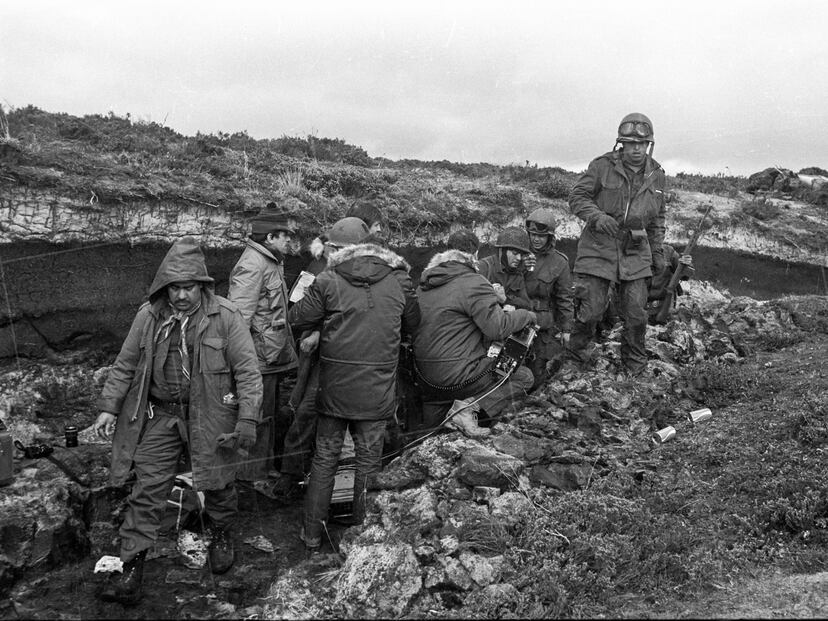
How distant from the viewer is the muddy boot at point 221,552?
5145 millimetres

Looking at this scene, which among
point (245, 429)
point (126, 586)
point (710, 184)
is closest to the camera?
point (126, 586)

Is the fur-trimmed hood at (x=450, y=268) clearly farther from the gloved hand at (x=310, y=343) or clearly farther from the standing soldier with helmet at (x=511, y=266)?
the gloved hand at (x=310, y=343)

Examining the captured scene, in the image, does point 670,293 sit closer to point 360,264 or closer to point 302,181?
point 302,181

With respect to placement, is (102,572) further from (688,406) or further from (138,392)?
(688,406)

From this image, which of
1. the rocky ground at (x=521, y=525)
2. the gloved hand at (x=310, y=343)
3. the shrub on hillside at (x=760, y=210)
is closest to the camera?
the rocky ground at (x=521, y=525)

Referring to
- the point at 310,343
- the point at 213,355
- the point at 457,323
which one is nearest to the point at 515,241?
the point at 457,323

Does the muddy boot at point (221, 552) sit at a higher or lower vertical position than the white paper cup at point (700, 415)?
lower

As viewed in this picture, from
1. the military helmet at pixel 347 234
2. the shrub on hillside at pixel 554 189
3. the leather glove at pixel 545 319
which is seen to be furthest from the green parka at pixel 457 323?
the shrub on hillside at pixel 554 189

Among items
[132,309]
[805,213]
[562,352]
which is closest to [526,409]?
[562,352]

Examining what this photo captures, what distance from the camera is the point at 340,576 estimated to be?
14.6 feet

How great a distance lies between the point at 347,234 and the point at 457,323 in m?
1.23

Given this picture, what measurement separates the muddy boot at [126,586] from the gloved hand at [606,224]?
5.21 meters

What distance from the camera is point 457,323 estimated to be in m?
6.18

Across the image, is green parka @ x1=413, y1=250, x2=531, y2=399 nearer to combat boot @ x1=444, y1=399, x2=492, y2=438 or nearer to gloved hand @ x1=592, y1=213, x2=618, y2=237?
combat boot @ x1=444, y1=399, x2=492, y2=438
